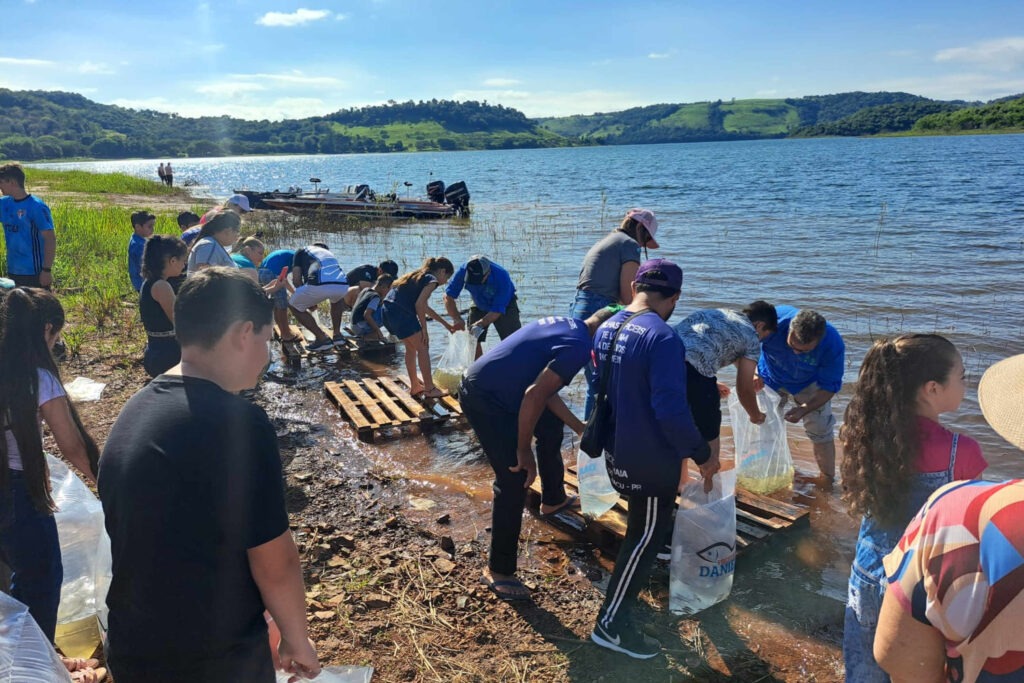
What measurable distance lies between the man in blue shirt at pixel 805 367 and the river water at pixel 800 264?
2.23 feet

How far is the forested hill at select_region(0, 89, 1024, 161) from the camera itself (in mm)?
114312

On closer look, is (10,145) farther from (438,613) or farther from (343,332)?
(438,613)

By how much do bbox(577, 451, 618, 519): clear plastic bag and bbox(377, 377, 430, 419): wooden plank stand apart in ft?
8.11

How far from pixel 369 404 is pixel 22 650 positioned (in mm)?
4924

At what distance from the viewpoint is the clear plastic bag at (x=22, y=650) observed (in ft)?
5.94

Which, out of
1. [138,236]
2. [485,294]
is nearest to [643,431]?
[485,294]

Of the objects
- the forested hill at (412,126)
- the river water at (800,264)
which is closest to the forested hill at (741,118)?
the forested hill at (412,126)

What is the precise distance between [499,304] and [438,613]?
3.66 meters

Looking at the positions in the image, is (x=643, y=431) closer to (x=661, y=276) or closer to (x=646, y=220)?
(x=661, y=276)

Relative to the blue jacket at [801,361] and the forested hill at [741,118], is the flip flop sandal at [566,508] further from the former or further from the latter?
the forested hill at [741,118]

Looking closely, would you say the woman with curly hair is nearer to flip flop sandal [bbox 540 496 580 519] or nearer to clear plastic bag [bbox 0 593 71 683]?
clear plastic bag [bbox 0 593 71 683]

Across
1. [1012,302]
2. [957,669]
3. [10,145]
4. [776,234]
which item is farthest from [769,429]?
[10,145]

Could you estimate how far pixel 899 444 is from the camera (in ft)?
6.63

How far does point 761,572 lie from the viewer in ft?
13.4
